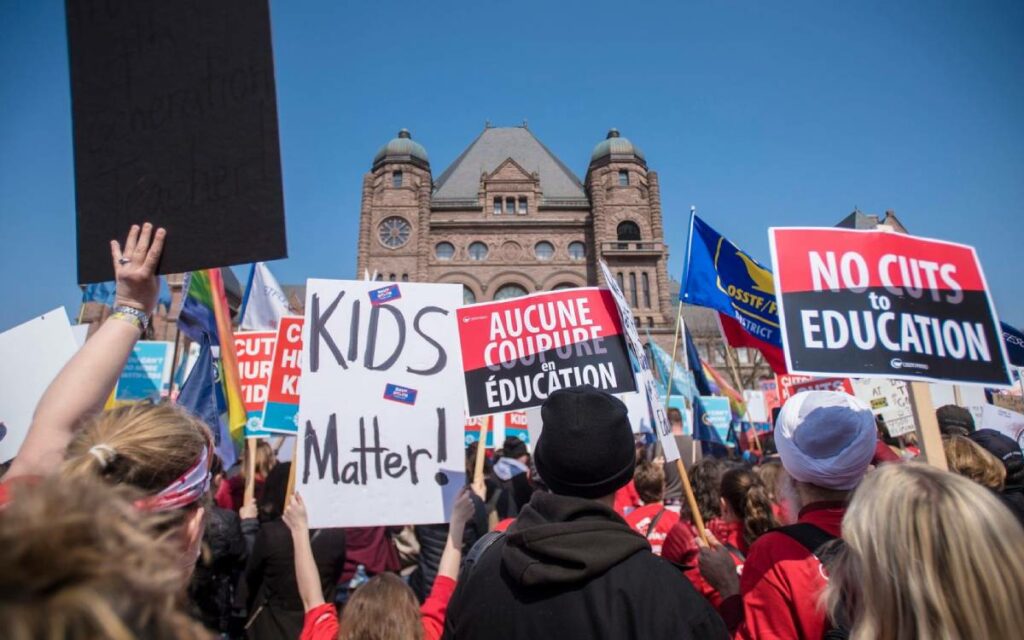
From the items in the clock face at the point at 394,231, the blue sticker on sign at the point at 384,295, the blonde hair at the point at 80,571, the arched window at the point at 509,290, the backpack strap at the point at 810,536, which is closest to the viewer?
the blonde hair at the point at 80,571

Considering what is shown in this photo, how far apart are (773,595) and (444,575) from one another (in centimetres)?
131

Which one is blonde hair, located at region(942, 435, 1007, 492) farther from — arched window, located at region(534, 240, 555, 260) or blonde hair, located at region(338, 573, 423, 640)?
arched window, located at region(534, 240, 555, 260)

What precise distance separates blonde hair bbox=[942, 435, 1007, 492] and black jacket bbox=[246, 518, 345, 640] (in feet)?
11.7

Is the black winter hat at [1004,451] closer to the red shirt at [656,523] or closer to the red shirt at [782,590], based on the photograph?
the red shirt at [656,523]

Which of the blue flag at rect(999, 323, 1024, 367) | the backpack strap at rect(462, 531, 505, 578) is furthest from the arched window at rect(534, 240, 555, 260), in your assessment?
the backpack strap at rect(462, 531, 505, 578)

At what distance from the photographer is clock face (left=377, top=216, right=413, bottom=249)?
33.6m

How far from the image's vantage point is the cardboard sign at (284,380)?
4.26 m

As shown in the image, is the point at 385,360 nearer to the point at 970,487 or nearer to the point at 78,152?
the point at 78,152

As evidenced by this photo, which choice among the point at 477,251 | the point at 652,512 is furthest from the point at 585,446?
the point at 477,251

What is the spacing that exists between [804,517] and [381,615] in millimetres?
1643

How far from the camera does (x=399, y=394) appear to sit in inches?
126

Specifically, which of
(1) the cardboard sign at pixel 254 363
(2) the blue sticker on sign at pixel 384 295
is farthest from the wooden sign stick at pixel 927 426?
(1) the cardboard sign at pixel 254 363

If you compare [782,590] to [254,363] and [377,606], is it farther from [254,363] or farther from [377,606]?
[254,363]

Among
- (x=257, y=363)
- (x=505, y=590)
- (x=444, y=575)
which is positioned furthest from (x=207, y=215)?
(x=257, y=363)
